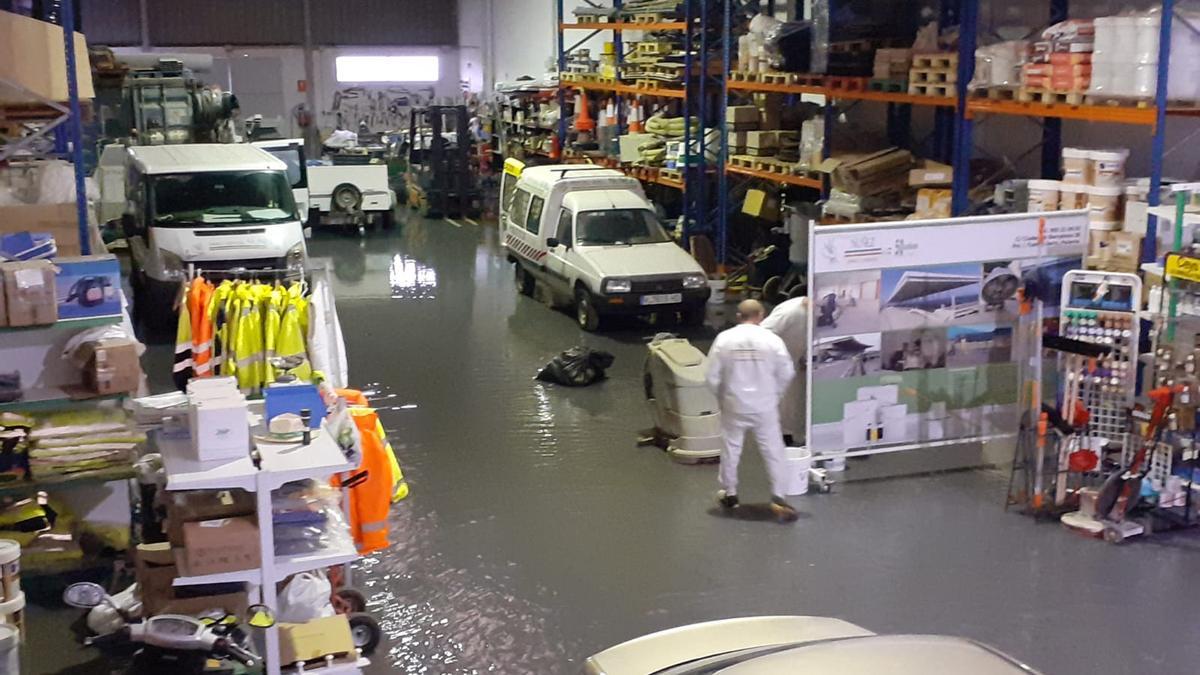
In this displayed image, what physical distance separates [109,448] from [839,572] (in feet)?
15.4

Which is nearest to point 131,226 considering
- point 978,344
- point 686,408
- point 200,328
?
point 200,328

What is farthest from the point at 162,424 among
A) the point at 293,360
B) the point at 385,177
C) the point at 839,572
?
the point at 385,177

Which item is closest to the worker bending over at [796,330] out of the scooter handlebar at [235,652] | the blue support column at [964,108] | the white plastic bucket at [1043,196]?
the white plastic bucket at [1043,196]

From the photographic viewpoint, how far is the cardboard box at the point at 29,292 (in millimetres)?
7398

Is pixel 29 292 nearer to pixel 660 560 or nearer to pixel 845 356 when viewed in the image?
pixel 660 560

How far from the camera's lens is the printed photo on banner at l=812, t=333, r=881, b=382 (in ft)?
31.0

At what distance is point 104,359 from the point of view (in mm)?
7613

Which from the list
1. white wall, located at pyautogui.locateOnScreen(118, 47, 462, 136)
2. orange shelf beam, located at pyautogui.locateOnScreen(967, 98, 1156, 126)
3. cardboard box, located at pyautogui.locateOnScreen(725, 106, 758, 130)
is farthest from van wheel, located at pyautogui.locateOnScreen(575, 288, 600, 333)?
white wall, located at pyautogui.locateOnScreen(118, 47, 462, 136)

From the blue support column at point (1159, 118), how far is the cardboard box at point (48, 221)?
8083 mm

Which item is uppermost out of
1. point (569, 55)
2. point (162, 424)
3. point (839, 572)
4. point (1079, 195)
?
point (569, 55)

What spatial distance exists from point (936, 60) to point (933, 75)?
0.48ft

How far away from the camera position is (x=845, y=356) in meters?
9.51

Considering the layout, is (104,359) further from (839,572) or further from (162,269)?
(162,269)

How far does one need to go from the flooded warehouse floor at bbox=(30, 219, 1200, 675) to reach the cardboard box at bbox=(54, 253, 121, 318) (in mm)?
1904
